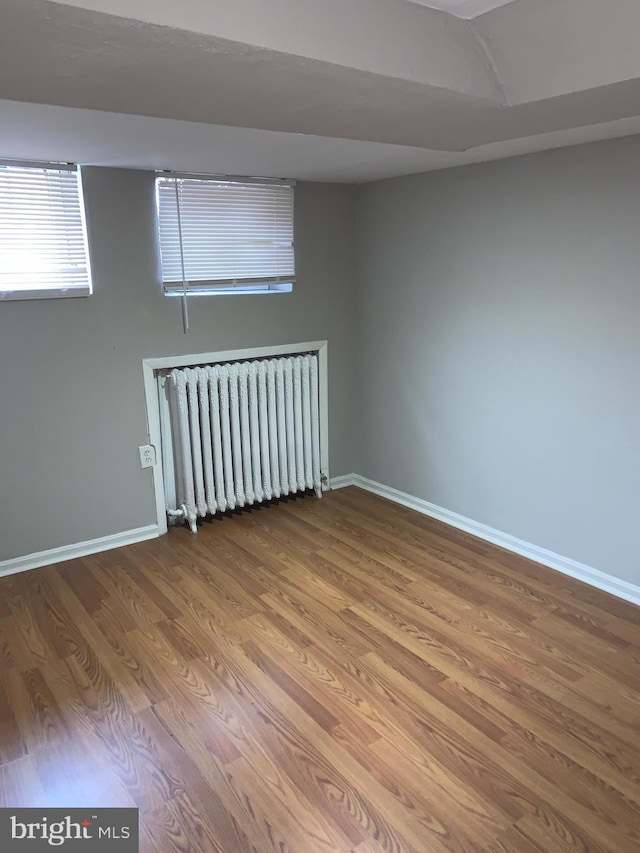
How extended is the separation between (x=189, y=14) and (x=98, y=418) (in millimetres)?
2481

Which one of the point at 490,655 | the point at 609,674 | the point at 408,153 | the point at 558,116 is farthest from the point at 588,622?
the point at 408,153

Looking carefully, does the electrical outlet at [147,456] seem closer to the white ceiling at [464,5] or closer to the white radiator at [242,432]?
the white radiator at [242,432]

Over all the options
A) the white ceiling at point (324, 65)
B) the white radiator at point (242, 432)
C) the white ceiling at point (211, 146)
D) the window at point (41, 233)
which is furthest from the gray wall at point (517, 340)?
the window at point (41, 233)

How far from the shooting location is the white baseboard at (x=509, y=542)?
2.84 meters

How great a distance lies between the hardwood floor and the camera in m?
1.74

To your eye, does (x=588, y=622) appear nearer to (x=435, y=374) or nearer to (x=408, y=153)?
(x=435, y=374)

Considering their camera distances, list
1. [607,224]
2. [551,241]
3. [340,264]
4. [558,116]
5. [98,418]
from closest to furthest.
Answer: [558,116]
[607,224]
[551,241]
[98,418]
[340,264]

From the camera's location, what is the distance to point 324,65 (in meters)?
1.27

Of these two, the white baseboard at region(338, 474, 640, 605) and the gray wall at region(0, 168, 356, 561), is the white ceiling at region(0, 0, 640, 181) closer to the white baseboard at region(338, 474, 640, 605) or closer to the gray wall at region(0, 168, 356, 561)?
the gray wall at region(0, 168, 356, 561)

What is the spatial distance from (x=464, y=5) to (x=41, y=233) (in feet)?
7.43

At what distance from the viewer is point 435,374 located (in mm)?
3588

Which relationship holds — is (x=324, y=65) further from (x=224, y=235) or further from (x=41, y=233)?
(x=224, y=235)

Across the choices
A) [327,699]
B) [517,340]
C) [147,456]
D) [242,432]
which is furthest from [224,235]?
[327,699]

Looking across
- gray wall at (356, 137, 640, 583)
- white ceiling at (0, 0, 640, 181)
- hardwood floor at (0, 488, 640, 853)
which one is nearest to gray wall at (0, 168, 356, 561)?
hardwood floor at (0, 488, 640, 853)
